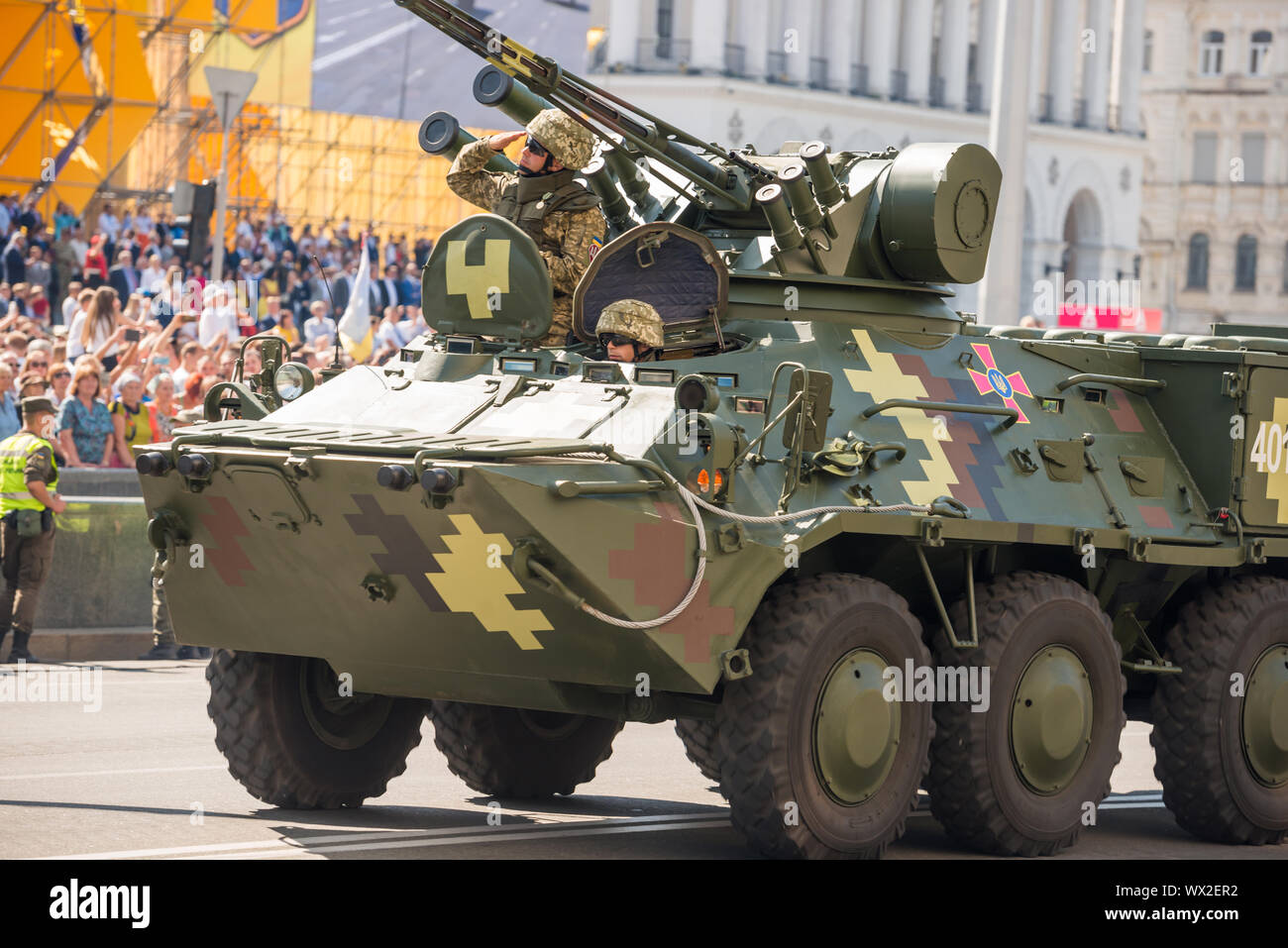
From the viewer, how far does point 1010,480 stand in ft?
35.8

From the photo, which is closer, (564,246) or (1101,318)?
(564,246)

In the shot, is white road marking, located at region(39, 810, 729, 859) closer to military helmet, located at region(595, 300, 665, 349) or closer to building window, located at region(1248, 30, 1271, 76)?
military helmet, located at region(595, 300, 665, 349)

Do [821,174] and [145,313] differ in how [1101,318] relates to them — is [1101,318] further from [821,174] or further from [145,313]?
[821,174]

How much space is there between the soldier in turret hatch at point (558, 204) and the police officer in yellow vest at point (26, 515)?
641cm

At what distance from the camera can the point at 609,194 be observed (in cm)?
1157

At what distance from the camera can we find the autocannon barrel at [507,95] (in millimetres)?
10742

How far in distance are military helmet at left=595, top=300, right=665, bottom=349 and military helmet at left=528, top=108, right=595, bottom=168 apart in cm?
97

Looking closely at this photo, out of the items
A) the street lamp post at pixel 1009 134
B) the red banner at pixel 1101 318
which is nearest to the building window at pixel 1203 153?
the red banner at pixel 1101 318

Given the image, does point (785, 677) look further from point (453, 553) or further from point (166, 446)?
point (166, 446)

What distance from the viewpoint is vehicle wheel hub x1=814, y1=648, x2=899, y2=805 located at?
382 inches

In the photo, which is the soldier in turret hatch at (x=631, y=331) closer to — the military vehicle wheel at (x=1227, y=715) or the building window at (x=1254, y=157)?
the military vehicle wheel at (x=1227, y=715)

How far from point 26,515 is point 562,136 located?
7.14m

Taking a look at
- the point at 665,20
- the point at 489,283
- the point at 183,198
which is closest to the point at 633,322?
the point at 489,283

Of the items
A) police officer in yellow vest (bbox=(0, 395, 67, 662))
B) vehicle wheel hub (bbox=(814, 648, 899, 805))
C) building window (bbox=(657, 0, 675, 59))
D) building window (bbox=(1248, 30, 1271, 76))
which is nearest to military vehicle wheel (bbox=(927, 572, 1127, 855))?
vehicle wheel hub (bbox=(814, 648, 899, 805))
